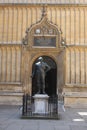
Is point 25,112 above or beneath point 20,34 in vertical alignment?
beneath

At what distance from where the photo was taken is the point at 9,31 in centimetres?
1648

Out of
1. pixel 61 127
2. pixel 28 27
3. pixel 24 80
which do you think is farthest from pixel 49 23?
pixel 61 127

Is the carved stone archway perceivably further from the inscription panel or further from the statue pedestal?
the statue pedestal

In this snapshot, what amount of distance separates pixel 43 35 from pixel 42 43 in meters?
0.44

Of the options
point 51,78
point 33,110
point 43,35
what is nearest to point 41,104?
point 33,110

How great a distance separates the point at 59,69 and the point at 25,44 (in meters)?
2.28

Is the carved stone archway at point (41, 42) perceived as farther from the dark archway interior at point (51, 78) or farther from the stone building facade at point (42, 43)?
the dark archway interior at point (51, 78)

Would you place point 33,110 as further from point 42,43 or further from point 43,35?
point 43,35

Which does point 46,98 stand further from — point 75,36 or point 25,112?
point 75,36

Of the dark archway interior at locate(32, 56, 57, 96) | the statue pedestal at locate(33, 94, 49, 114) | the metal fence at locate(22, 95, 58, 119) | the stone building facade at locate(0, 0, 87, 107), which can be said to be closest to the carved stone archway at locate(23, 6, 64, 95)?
the stone building facade at locate(0, 0, 87, 107)

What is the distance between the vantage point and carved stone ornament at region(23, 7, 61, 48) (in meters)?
16.3

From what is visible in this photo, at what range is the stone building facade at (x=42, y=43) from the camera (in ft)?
52.3

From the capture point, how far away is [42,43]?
16.3 meters

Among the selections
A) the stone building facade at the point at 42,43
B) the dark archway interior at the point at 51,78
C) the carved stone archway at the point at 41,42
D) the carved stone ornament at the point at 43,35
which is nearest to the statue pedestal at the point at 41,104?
the stone building facade at the point at 42,43
